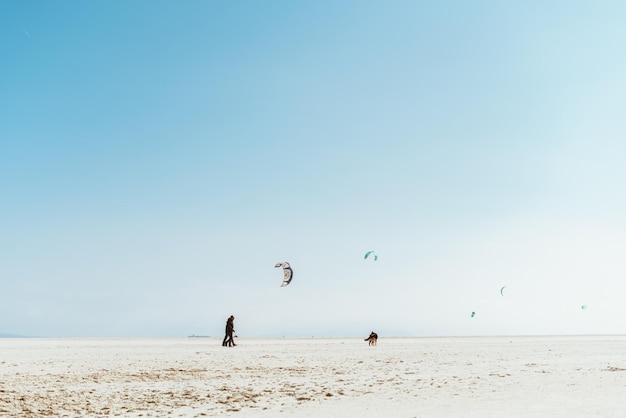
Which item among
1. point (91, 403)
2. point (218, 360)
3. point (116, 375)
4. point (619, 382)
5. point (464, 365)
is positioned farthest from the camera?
point (218, 360)

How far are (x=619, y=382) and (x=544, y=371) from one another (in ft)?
11.7

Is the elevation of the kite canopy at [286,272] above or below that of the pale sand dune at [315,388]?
above

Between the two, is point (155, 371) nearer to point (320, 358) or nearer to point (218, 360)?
point (218, 360)

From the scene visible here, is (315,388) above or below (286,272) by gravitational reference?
below

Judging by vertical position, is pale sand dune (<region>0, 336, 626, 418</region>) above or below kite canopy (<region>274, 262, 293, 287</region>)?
below

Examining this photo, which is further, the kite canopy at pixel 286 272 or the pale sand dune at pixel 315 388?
the kite canopy at pixel 286 272

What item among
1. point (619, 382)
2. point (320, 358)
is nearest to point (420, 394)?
point (619, 382)

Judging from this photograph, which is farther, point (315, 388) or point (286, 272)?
point (286, 272)

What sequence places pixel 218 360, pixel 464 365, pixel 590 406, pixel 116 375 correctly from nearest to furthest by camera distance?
1. pixel 590 406
2. pixel 116 375
3. pixel 464 365
4. pixel 218 360

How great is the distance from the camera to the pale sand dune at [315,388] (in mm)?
11109

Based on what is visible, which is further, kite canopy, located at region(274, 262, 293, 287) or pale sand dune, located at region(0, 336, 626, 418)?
kite canopy, located at region(274, 262, 293, 287)

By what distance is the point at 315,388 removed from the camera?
14.5 m

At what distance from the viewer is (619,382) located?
14.3 metres

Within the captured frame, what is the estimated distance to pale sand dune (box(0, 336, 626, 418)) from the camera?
11109 mm
